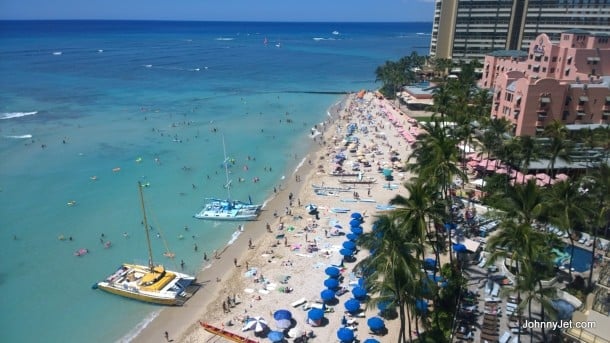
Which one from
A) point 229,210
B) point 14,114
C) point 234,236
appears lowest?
point 234,236

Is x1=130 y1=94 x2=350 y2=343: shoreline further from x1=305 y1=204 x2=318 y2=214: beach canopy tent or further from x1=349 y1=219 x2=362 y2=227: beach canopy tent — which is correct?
x1=349 y1=219 x2=362 y2=227: beach canopy tent

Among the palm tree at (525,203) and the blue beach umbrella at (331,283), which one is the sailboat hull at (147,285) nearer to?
the blue beach umbrella at (331,283)

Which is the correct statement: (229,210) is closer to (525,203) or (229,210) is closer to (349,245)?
(349,245)

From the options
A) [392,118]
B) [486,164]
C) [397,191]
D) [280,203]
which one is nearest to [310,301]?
[280,203]

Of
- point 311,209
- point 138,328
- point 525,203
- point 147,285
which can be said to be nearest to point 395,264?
point 525,203

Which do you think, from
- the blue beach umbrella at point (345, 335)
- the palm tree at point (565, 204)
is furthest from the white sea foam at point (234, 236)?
the palm tree at point (565, 204)

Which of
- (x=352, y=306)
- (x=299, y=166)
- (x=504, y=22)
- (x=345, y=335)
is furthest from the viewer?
(x=504, y=22)

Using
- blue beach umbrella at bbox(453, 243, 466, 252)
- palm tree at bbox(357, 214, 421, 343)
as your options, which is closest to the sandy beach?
palm tree at bbox(357, 214, 421, 343)

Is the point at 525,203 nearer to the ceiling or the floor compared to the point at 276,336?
nearer to the ceiling
